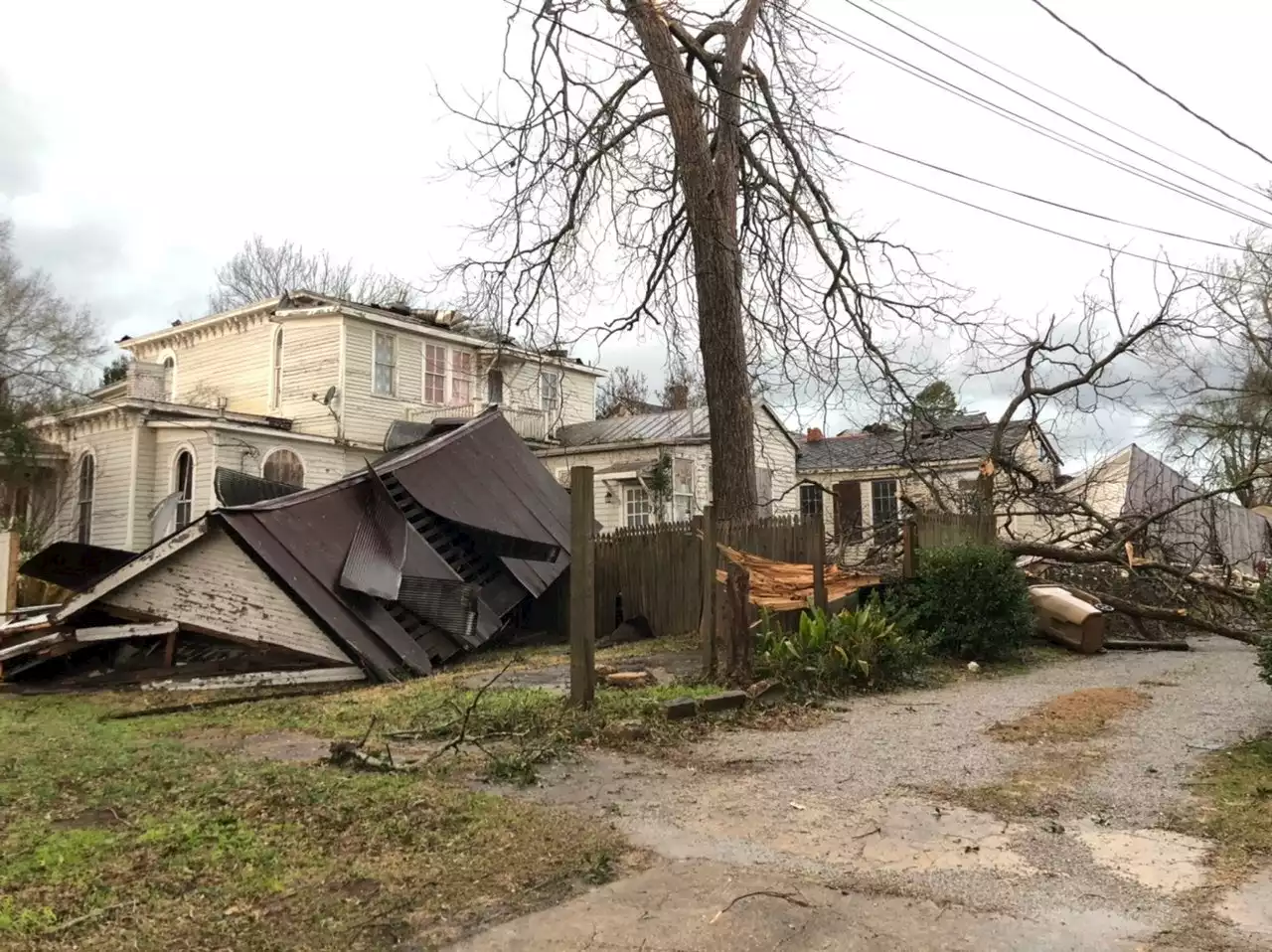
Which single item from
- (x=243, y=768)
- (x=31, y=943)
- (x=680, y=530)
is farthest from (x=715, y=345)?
(x=31, y=943)

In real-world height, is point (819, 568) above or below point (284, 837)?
above

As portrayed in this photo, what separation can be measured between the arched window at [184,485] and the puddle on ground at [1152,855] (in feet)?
63.5

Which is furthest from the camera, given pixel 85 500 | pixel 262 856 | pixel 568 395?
pixel 568 395

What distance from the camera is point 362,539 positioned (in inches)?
399

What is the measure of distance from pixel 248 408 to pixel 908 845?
2242 cm

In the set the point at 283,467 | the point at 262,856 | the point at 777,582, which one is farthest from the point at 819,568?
the point at 283,467

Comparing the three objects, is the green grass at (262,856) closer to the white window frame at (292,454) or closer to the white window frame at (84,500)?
the white window frame at (292,454)

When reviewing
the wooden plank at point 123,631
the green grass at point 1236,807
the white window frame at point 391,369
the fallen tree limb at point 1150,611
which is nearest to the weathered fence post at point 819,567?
the green grass at point 1236,807

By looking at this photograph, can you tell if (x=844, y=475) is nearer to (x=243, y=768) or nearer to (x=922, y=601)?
(x=922, y=601)

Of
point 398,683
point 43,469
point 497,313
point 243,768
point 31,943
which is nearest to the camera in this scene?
point 31,943

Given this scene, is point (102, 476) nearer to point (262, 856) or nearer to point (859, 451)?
point (859, 451)

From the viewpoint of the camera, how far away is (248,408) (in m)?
23.5

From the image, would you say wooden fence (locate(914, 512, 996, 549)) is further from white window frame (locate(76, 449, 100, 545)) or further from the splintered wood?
white window frame (locate(76, 449, 100, 545))

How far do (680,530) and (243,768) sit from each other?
305 inches
